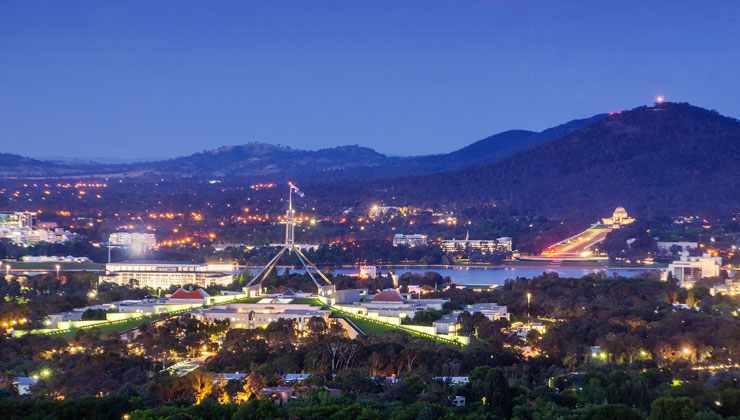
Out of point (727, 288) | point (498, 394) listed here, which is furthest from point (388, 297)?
point (498, 394)

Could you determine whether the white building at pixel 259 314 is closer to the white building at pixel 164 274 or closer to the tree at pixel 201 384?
the tree at pixel 201 384

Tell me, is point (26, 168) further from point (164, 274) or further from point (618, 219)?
point (164, 274)

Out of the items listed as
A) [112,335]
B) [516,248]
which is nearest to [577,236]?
[516,248]

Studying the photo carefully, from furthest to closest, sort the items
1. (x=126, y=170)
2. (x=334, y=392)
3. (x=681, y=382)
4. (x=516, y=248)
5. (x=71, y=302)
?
(x=126, y=170)
(x=516, y=248)
(x=71, y=302)
(x=681, y=382)
(x=334, y=392)

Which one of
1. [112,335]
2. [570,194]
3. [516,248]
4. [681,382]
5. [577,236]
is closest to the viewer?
[681,382]

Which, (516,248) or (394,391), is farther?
(516,248)

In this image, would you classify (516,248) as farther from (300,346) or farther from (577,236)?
(300,346)
